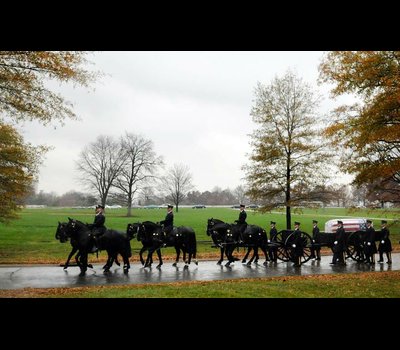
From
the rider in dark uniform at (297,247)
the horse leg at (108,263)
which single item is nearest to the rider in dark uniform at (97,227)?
the horse leg at (108,263)

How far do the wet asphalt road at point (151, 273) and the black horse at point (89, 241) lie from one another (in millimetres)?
560

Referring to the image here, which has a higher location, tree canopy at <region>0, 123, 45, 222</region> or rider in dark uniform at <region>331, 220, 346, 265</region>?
tree canopy at <region>0, 123, 45, 222</region>

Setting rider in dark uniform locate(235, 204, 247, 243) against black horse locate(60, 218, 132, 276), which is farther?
rider in dark uniform locate(235, 204, 247, 243)

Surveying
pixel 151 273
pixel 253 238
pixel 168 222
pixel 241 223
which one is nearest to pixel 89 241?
pixel 151 273

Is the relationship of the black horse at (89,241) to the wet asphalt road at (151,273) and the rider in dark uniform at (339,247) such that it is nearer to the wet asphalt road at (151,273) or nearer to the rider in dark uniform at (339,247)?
the wet asphalt road at (151,273)

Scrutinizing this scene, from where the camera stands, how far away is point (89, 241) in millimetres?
13375

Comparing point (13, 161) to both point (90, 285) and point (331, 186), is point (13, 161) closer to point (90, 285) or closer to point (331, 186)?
point (90, 285)

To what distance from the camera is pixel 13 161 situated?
16.1 m

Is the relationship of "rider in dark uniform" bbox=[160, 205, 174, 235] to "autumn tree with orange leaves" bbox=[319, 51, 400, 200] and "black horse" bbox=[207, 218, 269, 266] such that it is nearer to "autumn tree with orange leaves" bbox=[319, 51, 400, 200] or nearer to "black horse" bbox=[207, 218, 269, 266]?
"black horse" bbox=[207, 218, 269, 266]

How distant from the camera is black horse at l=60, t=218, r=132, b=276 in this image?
13305mm

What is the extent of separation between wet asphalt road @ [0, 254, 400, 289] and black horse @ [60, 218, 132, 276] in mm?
560

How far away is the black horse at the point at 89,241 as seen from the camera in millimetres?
13305

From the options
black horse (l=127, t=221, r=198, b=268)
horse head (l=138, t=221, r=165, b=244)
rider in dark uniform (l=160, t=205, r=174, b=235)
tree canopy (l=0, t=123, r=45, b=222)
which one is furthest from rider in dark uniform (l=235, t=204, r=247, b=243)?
tree canopy (l=0, t=123, r=45, b=222)
